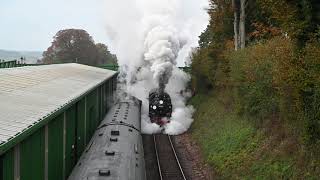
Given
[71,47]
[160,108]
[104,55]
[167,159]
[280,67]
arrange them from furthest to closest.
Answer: [104,55] → [71,47] → [160,108] → [167,159] → [280,67]

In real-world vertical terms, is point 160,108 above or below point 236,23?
below

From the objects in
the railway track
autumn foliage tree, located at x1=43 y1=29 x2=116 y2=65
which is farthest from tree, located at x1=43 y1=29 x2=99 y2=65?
the railway track

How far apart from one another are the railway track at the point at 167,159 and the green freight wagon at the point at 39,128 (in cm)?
430

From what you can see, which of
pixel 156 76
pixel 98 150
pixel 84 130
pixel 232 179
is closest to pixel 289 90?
pixel 232 179

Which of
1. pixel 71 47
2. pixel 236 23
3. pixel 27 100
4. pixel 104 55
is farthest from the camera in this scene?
pixel 104 55

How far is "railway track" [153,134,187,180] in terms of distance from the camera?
22.0 meters

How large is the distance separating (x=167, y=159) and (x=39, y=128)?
1461 cm

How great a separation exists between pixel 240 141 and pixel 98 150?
33.1ft

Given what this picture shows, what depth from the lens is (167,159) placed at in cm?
2534

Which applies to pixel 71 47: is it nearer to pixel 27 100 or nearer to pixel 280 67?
pixel 280 67

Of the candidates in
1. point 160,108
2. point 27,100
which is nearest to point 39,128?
point 27,100

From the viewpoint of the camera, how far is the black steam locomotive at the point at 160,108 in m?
32.5

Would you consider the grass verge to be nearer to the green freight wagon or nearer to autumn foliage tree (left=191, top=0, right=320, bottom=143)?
autumn foliage tree (left=191, top=0, right=320, bottom=143)

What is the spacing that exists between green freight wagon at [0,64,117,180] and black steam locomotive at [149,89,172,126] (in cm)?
1099
